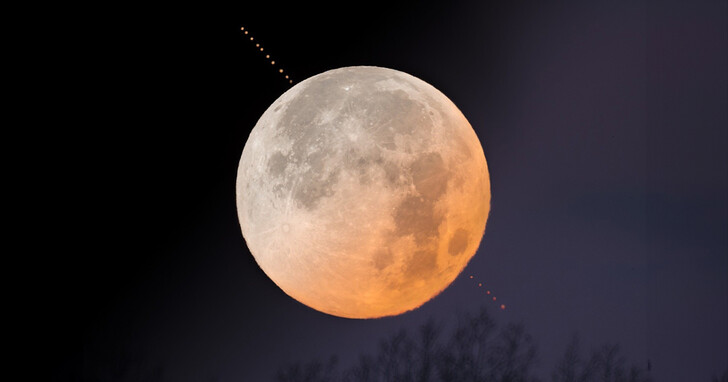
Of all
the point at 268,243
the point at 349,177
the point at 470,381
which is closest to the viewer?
the point at 349,177

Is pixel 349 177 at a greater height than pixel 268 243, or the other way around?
pixel 349 177

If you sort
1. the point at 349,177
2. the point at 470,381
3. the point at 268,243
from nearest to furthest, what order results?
1. the point at 349,177
2. the point at 268,243
3. the point at 470,381

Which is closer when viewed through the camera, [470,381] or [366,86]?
[366,86]

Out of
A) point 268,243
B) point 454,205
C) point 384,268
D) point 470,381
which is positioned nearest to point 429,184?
point 454,205

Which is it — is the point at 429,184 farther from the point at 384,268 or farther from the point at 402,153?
the point at 384,268

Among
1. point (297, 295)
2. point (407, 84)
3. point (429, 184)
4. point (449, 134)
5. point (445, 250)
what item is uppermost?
point (407, 84)

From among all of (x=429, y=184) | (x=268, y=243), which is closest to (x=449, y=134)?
(x=429, y=184)

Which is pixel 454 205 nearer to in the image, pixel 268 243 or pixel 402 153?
pixel 402 153
